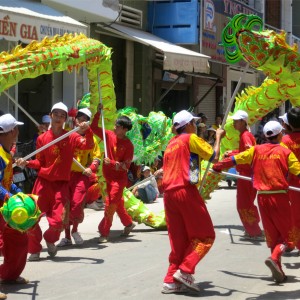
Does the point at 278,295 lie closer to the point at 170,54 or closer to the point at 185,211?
the point at 185,211

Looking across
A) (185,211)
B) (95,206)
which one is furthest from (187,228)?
(95,206)

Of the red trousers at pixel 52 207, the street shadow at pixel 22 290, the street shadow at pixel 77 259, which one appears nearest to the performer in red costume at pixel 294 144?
the street shadow at pixel 77 259

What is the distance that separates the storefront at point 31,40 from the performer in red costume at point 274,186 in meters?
4.34

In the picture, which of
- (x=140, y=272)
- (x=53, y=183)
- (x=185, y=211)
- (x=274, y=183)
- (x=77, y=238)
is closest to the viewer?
(x=185, y=211)

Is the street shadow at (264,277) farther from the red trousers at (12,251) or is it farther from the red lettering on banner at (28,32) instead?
the red lettering on banner at (28,32)

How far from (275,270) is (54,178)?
9.06 feet

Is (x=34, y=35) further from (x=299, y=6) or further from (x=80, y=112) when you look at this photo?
(x=299, y=6)

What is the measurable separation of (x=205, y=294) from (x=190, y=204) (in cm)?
85

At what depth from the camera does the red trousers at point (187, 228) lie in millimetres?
7141

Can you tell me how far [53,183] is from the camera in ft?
29.0

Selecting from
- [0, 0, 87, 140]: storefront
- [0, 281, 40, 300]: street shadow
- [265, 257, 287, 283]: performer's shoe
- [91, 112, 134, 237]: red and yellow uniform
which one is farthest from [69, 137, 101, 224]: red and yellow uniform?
[265, 257, 287, 283]: performer's shoe

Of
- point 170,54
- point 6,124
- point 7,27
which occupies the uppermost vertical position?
point 7,27

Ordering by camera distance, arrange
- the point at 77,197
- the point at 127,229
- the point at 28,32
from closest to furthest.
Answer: the point at 77,197, the point at 127,229, the point at 28,32

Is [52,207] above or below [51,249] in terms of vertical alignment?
above
